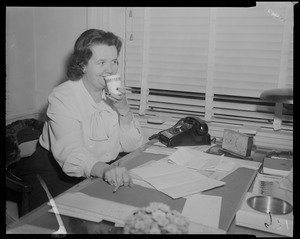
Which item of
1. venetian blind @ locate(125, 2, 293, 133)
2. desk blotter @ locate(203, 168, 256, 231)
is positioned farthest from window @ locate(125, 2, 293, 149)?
desk blotter @ locate(203, 168, 256, 231)

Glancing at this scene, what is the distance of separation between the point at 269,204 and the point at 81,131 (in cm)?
103

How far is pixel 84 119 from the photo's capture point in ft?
6.13

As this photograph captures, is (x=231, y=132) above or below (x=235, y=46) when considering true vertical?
below

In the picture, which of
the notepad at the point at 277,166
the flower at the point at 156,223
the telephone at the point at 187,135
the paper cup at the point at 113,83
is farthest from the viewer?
the telephone at the point at 187,135

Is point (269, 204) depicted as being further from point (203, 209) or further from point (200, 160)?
point (200, 160)

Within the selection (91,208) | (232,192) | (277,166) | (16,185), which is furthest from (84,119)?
(277,166)

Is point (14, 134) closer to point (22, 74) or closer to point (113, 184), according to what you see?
point (113, 184)

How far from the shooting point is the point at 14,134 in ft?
6.10

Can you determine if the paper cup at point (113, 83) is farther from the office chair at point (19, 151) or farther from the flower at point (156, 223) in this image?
the flower at point (156, 223)

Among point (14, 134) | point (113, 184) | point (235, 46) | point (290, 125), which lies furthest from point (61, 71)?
point (290, 125)

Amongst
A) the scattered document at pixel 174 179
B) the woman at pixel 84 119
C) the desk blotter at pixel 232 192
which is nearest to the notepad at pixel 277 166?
the desk blotter at pixel 232 192

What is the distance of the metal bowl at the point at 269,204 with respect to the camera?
1.20 metres

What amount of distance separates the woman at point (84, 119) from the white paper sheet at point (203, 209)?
653 millimetres

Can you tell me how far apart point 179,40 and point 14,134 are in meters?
1.24
